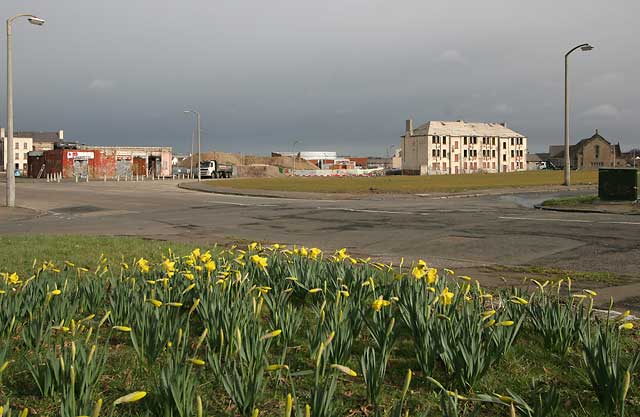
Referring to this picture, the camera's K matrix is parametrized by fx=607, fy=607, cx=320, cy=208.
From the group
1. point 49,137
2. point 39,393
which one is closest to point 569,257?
point 39,393

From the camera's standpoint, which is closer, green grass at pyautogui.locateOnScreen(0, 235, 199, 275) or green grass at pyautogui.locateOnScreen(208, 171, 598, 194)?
green grass at pyautogui.locateOnScreen(0, 235, 199, 275)

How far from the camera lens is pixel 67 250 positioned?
35.3ft

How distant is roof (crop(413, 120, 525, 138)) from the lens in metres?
136

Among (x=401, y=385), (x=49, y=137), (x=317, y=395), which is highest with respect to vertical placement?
(x=49, y=137)

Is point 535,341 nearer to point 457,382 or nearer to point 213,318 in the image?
point 457,382

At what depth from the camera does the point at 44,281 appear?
566cm

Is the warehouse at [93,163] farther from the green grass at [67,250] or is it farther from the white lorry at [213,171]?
the green grass at [67,250]

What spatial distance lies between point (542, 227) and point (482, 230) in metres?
1.82

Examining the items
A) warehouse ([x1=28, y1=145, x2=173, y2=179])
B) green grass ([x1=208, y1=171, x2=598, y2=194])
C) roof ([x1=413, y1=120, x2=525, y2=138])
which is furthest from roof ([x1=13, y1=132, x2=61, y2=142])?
green grass ([x1=208, y1=171, x2=598, y2=194])

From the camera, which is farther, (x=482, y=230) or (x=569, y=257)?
(x=482, y=230)

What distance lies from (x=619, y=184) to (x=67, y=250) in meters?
21.4

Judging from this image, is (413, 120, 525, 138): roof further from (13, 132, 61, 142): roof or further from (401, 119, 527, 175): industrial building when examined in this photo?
(13, 132, 61, 142): roof

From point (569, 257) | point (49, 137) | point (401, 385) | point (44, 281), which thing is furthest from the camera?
point (49, 137)

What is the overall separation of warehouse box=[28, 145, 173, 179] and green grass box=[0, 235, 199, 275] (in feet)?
213
